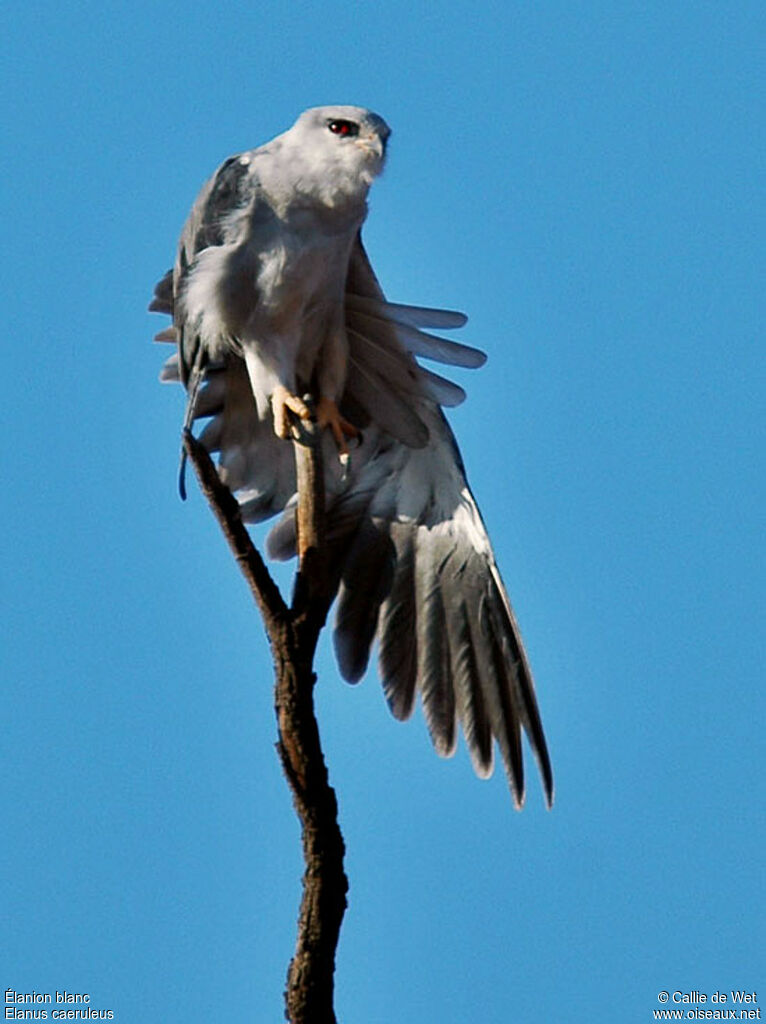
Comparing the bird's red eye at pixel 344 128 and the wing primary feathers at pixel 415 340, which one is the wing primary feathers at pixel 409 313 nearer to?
the wing primary feathers at pixel 415 340

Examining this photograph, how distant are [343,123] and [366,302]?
2.26 ft

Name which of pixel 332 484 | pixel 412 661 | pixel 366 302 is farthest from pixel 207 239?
pixel 412 661

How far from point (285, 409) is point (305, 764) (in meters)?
1.62

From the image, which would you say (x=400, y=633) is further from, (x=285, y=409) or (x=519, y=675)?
(x=285, y=409)

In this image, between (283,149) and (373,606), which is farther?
(373,606)

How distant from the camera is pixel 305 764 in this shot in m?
4.70

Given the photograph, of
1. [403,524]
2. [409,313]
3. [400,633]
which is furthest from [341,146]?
[400,633]

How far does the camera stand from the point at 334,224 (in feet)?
19.5

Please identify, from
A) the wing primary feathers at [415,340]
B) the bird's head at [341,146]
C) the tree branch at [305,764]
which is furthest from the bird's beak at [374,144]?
the tree branch at [305,764]

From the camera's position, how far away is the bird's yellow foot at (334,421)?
20.4 feet

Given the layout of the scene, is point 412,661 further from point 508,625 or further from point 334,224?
point 334,224

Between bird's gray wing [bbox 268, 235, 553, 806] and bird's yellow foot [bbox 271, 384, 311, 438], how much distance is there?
1.81 feet

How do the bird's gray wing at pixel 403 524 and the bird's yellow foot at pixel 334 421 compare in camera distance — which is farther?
the bird's gray wing at pixel 403 524

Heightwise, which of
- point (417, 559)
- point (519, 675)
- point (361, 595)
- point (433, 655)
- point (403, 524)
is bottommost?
point (519, 675)
